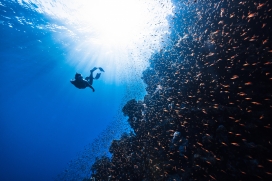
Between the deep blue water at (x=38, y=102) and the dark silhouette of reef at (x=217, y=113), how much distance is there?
19.9 m

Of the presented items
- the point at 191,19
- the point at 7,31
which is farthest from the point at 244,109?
the point at 7,31

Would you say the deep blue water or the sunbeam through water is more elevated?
the deep blue water

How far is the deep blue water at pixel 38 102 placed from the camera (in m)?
24.2

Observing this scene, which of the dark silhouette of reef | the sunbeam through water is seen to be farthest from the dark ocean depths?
the sunbeam through water

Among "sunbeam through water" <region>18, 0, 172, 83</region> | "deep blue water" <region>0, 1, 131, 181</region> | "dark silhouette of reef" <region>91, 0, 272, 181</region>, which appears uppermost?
"deep blue water" <region>0, 1, 131, 181</region>

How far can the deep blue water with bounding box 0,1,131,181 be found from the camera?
2419 centimetres

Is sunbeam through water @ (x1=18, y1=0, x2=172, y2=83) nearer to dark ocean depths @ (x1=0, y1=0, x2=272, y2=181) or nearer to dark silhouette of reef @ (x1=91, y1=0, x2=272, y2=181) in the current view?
dark ocean depths @ (x1=0, y1=0, x2=272, y2=181)

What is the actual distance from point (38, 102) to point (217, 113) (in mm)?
77602

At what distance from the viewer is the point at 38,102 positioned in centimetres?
6812

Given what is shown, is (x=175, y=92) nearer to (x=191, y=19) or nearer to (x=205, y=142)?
(x=205, y=142)

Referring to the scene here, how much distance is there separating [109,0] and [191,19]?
44.2 ft

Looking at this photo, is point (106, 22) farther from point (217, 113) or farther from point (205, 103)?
point (217, 113)

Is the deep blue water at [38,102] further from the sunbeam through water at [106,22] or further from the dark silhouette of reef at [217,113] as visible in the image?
the dark silhouette of reef at [217,113]

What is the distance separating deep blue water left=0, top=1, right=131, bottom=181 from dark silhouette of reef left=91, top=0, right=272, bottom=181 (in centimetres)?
1993
